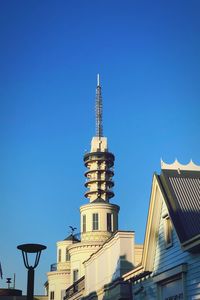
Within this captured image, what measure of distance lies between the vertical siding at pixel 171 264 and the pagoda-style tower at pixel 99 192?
107 feet

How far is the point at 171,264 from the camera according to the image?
19359mm

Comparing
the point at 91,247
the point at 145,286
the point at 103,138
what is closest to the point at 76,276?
the point at 91,247

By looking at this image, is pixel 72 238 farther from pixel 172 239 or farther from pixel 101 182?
pixel 172 239

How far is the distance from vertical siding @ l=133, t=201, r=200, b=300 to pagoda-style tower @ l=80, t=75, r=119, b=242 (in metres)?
32.6

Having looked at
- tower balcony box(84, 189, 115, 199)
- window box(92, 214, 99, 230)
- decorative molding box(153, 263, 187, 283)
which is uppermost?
tower balcony box(84, 189, 115, 199)

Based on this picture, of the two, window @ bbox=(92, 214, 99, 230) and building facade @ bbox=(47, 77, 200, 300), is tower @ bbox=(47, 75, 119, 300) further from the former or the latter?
building facade @ bbox=(47, 77, 200, 300)

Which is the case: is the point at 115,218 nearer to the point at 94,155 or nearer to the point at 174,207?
the point at 94,155

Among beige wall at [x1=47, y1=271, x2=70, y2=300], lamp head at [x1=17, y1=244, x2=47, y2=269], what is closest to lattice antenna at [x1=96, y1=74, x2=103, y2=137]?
beige wall at [x1=47, y1=271, x2=70, y2=300]

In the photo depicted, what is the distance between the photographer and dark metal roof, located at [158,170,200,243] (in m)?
18.3

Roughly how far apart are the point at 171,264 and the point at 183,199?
2322mm

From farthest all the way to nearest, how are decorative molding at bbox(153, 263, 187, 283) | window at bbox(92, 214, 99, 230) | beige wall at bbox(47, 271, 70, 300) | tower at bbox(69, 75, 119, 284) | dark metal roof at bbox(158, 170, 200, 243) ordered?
beige wall at bbox(47, 271, 70, 300), window at bbox(92, 214, 99, 230), tower at bbox(69, 75, 119, 284), dark metal roof at bbox(158, 170, 200, 243), decorative molding at bbox(153, 263, 187, 283)

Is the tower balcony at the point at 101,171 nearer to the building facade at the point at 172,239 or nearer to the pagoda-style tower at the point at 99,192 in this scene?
the pagoda-style tower at the point at 99,192

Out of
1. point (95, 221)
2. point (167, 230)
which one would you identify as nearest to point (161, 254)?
point (167, 230)

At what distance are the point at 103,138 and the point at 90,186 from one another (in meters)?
6.51
